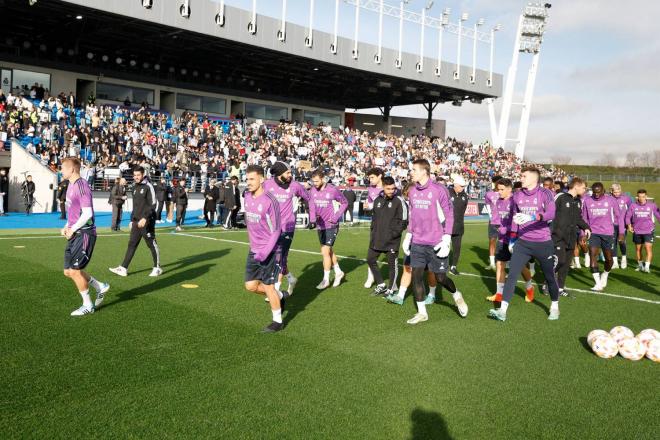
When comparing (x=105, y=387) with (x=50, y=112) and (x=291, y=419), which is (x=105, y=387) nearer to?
(x=291, y=419)

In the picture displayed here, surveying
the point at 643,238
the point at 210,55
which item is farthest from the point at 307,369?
the point at 210,55

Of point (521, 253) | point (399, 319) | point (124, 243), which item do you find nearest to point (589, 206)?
point (521, 253)

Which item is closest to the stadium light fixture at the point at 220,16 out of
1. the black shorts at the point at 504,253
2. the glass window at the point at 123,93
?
the glass window at the point at 123,93

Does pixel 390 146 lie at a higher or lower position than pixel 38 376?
higher

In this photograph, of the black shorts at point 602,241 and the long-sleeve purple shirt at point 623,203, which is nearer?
the black shorts at point 602,241

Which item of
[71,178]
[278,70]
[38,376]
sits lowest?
[38,376]

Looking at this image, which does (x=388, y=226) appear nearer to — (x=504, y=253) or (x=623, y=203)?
(x=504, y=253)

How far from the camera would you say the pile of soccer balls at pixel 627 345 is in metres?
6.23

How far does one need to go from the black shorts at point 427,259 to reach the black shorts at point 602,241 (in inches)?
217

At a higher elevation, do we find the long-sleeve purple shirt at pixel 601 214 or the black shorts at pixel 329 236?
the long-sleeve purple shirt at pixel 601 214

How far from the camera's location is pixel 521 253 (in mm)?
7977

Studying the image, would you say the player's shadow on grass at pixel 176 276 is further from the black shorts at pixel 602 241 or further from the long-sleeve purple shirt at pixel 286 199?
the black shorts at pixel 602 241

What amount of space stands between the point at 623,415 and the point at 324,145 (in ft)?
118

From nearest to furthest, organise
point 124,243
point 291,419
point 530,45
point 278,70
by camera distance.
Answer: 1. point 291,419
2. point 124,243
3. point 278,70
4. point 530,45
